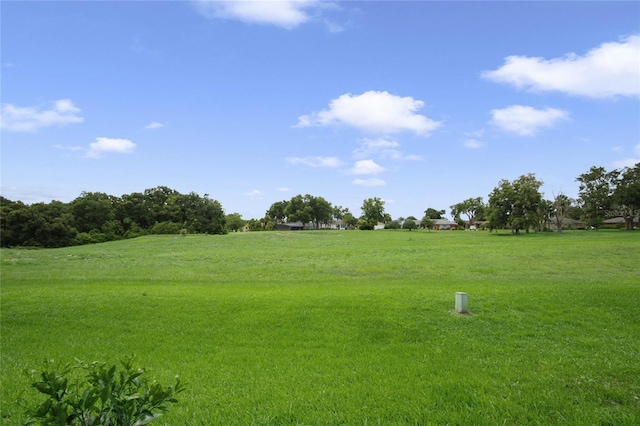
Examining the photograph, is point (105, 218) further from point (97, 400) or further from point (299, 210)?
point (97, 400)

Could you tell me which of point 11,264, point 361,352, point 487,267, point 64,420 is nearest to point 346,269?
point 487,267

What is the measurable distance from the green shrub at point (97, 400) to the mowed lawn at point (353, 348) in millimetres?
584

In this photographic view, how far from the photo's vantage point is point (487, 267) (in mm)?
20875

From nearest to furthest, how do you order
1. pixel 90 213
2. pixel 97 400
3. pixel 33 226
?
pixel 97 400
pixel 33 226
pixel 90 213

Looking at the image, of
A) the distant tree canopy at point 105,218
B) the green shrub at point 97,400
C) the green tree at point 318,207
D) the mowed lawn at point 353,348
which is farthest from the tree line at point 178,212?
the green shrub at point 97,400

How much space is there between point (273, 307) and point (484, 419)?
692cm

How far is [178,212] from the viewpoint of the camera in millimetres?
84125

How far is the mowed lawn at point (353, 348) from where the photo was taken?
462cm

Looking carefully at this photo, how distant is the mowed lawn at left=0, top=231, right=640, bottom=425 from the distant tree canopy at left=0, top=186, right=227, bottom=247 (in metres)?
56.8

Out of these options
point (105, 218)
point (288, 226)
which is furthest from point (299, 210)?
point (105, 218)

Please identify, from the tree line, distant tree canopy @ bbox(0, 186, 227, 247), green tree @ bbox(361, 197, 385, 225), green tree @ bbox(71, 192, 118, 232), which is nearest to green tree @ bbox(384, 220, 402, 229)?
green tree @ bbox(361, 197, 385, 225)

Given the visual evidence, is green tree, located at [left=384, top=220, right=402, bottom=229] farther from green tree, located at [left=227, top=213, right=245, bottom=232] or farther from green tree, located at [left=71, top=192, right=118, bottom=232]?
green tree, located at [left=71, top=192, right=118, bottom=232]

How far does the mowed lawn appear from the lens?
4617mm

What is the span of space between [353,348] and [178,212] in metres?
83.9
